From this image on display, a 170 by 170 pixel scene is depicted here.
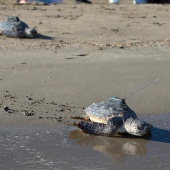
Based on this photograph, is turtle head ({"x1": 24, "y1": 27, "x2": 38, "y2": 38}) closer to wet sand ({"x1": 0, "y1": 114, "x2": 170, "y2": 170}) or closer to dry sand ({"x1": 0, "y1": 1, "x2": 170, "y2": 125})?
dry sand ({"x1": 0, "y1": 1, "x2": 170, "y2": 125})

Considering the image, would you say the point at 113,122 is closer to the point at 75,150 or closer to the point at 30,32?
the point at 75,150

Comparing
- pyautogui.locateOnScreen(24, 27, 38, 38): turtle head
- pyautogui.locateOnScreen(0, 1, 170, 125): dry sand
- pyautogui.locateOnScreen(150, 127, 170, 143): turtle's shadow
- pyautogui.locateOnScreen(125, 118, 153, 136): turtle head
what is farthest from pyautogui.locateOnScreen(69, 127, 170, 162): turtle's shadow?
pyautogui.locateOnScreen(24, 27, 38, 38): turtle head

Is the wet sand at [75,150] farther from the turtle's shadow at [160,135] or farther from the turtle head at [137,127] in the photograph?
the turtle head at [137,127]

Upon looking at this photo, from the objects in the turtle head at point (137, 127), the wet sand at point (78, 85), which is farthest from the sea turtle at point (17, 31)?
the turtle head at point (137, 127)

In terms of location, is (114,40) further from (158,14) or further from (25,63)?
(158,14)

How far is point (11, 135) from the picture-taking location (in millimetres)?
5496

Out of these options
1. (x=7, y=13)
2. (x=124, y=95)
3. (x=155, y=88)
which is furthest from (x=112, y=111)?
(x=7, y=13)

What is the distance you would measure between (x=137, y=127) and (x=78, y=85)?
1.99 metres

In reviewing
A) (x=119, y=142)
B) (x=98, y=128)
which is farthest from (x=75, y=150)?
(x=119, y=142)

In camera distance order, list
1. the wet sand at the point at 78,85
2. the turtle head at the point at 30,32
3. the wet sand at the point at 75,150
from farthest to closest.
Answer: the turtle head at the point at 30,32, the wet sand at the point at 78,85, the wet sand at the point at 75,150

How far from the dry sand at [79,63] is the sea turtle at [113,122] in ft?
1.75

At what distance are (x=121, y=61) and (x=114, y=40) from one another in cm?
172

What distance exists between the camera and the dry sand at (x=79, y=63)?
21.0 feet

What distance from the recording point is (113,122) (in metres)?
5.34
